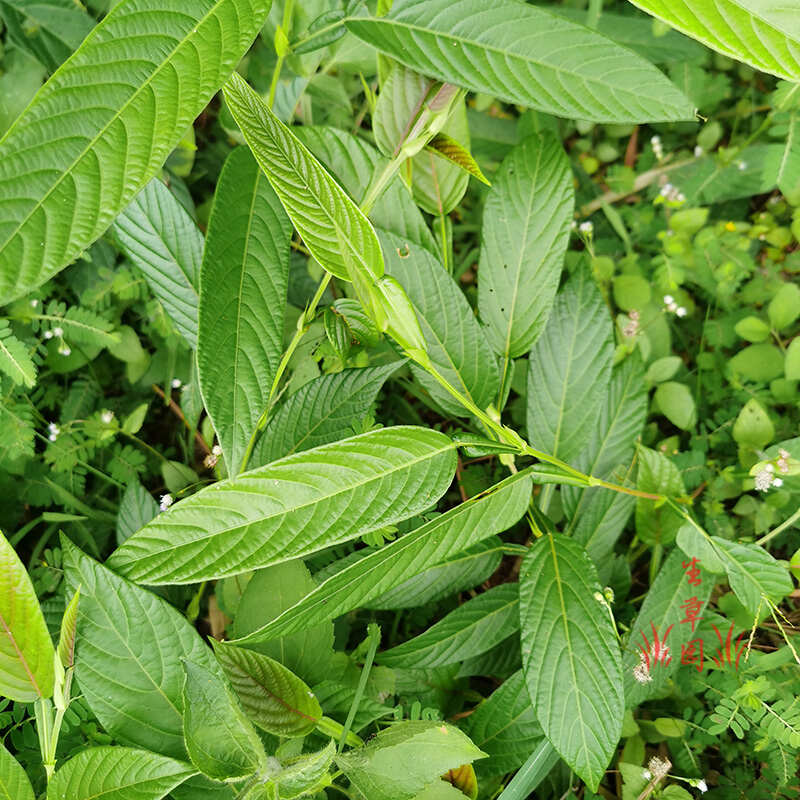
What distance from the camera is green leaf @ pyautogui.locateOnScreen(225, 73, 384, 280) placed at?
2.59ft

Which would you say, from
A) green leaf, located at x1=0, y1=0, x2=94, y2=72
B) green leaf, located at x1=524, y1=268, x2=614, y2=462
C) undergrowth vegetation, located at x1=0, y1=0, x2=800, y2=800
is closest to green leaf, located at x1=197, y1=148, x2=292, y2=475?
undergrowth vegetation, located at x1=0, y1=0, x2=800, y2=800

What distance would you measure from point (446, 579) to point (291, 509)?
46cm

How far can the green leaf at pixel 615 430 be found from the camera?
1.32 meters

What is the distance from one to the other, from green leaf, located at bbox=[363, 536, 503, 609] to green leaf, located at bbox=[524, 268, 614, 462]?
227mm

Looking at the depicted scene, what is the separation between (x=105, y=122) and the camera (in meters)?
0.72

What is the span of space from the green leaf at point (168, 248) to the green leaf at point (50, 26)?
435 mm

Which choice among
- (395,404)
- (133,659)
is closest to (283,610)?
(133,659)

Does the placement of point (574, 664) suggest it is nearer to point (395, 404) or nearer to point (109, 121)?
point (395, 404)

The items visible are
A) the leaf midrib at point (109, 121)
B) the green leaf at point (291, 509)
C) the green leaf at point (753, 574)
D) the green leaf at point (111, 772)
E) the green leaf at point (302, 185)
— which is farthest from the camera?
the green leaf at point (753, 574)

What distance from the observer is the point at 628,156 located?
71.6 inches

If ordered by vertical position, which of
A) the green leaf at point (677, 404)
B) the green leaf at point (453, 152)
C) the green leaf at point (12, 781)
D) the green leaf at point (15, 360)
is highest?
the green leaf at point (453, 152)

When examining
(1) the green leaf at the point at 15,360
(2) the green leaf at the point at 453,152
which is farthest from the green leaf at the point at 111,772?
(2) the green leaf at the point at 453,152

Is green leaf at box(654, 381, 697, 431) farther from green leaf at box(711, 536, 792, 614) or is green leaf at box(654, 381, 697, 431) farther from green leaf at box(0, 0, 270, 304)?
green leaf at box(0, 0, 270, 304)

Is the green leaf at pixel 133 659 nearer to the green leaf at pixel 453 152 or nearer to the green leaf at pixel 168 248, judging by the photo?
the green leaf at pixel 168 248
